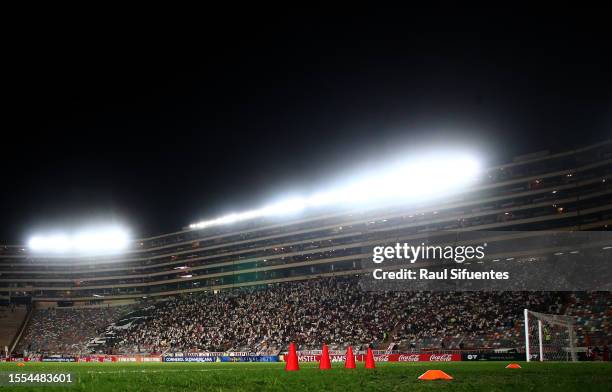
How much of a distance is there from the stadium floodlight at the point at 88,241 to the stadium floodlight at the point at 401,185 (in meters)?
36.0

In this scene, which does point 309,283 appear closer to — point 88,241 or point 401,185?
point 401,185

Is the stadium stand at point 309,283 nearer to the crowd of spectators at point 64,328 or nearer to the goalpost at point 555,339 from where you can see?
the crowd of spectators at point 64,328

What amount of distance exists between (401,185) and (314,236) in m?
17.8

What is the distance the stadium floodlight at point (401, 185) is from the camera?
7512 centimetres

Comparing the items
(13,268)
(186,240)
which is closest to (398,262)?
(186,240)

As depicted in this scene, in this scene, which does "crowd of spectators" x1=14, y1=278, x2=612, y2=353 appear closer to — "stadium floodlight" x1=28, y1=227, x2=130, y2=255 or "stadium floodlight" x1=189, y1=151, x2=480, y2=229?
"stadium floodlight" x1=189, y1=151, x2=480, y2=229

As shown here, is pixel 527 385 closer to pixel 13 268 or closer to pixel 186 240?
pixel 186 240

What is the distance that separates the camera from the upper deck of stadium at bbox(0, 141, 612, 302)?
6981 centimetres

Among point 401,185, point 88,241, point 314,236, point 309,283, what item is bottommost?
point 309,283

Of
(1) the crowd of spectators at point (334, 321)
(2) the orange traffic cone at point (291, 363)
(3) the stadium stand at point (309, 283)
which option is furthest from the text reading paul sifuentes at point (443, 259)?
(2) the orange traffic cone at point (291, 363)

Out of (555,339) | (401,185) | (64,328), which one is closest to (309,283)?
(401,185)

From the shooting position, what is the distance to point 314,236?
309ft

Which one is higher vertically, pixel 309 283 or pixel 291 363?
pixel 309 283

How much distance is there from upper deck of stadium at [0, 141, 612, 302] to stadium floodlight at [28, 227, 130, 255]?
7.31 ft
